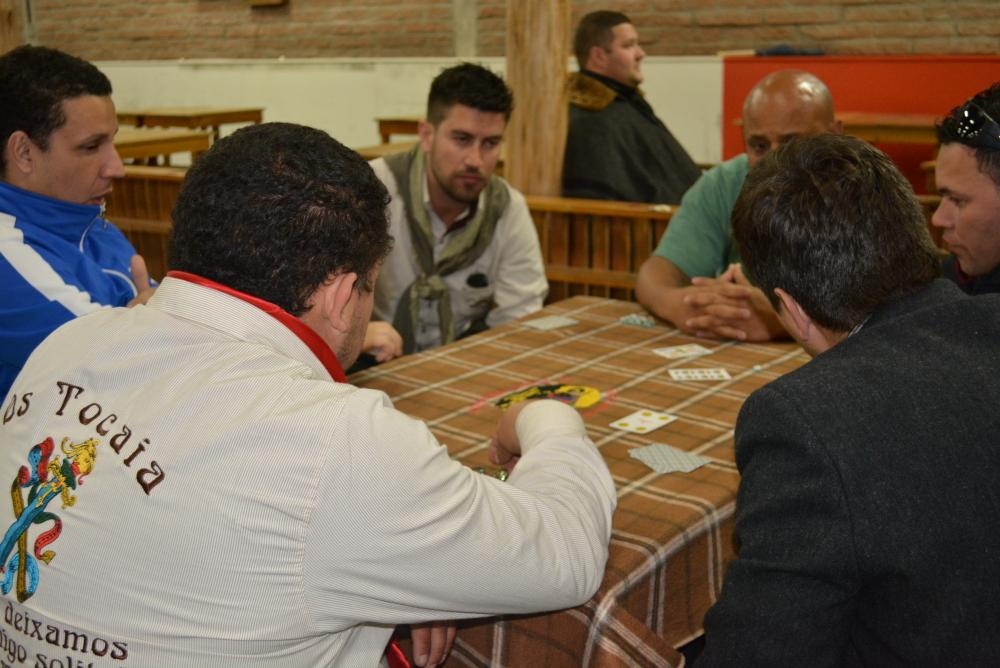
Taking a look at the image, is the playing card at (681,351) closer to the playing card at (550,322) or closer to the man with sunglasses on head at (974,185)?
the playing card at (550,322)

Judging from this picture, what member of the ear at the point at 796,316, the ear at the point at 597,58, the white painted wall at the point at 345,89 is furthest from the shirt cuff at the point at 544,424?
the white painted wall at the point at 345,89

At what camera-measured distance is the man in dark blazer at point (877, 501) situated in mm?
1261

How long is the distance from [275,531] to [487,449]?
0.90 metres

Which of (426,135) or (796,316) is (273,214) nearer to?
(796,316)

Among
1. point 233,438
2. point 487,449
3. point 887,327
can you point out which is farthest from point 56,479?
point 887,327

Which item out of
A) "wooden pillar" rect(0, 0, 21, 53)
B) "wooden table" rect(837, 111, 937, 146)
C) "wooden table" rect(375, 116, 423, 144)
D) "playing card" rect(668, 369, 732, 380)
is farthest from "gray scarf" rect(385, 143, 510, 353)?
"wooden table" rect(375, 116, 423, 144)

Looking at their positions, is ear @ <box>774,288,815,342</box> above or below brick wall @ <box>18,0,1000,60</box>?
below

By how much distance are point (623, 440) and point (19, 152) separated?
5.35 ft

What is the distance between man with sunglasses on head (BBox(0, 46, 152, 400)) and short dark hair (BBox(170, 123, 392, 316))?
1139 mm

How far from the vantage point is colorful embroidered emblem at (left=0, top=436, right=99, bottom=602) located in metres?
1.22

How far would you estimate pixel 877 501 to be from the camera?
1252 millimetres

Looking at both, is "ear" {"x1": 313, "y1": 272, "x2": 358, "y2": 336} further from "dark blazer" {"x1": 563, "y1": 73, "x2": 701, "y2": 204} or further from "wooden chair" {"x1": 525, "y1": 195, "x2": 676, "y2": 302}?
"dark blazer" {"x1": 563, "y1": 73, "x2": 701, "y2": 204}

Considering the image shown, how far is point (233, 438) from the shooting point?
3.88ft

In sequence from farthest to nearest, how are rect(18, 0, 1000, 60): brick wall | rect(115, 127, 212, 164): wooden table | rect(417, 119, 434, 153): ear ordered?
rect(18, 0, 1000, 60): brick wall → rect(115, 127, 212, 164): wooden table → rect(417, 119, 434, 153): ear
